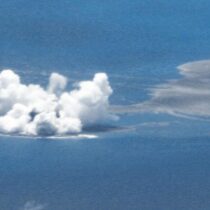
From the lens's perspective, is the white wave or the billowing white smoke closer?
the white wave

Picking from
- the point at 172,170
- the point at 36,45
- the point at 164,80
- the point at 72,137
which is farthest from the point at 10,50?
the point at 172,170

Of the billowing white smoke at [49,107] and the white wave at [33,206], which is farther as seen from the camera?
the billowing white smoke at [49,107]

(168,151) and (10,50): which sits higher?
(10,50)

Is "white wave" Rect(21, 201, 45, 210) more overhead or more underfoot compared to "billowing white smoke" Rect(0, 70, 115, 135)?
more underfoot

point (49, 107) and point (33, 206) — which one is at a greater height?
point (49, 107)

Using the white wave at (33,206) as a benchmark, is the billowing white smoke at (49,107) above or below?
above

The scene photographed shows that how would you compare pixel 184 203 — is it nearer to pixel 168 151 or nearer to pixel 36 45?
pixel 168 151

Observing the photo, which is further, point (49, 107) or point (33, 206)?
point (49, 107)

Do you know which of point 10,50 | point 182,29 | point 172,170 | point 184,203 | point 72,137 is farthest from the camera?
point 182,29
